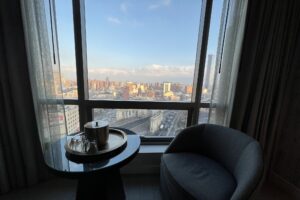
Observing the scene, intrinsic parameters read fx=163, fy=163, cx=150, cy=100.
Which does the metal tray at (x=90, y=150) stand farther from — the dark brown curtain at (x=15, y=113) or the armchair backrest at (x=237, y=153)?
the armchair backrest at (x=237, y=153)

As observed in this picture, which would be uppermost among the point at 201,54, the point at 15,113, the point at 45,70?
the point at 201,54

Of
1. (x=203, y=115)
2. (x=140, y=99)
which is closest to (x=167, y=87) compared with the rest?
(x=140, y=99)

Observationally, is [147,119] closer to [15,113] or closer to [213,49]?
[213,49]

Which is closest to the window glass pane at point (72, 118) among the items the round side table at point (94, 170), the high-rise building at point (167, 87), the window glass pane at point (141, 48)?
the window glass pane at point (141, 48)

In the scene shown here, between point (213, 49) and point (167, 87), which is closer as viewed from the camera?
point (213, 49)

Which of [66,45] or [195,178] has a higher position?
[66,45]

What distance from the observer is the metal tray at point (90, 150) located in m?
1.10

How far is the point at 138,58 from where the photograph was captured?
1.80 m

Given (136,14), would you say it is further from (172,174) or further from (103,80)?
(172,174)

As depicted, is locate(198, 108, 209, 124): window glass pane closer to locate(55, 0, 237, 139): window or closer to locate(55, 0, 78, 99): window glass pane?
locate(55, 0, 237, 139): window

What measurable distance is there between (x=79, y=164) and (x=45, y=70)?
90cm

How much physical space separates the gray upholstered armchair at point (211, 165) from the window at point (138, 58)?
41 cm

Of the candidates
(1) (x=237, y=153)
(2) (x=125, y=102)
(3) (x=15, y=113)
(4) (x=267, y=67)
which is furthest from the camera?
(2) (x=125, y=102)

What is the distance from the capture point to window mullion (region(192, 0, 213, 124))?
67.1 inches
